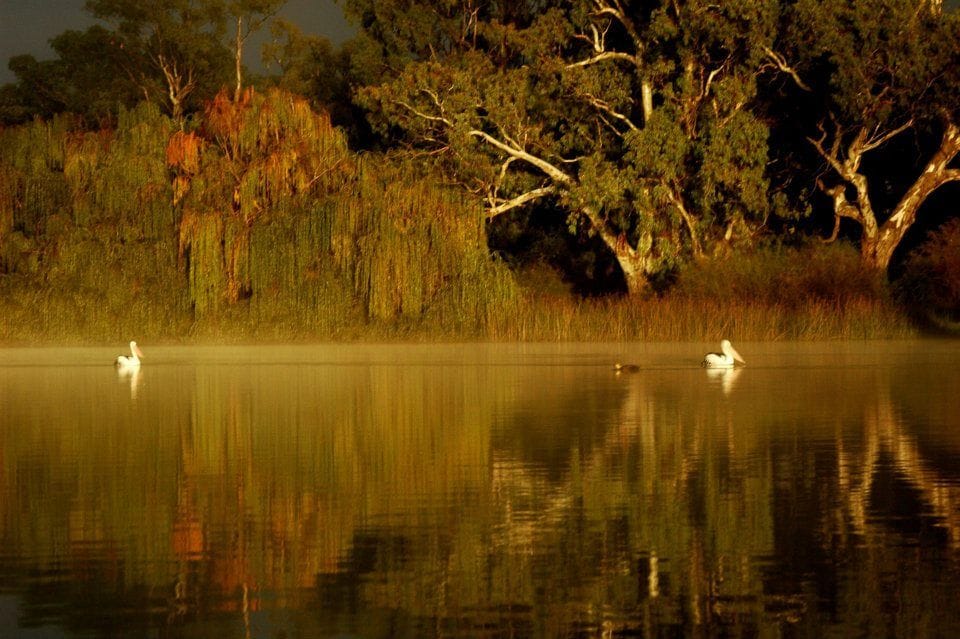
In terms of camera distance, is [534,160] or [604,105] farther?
[534,160]

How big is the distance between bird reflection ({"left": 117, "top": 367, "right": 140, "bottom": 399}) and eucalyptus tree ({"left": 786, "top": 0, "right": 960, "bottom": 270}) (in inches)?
751

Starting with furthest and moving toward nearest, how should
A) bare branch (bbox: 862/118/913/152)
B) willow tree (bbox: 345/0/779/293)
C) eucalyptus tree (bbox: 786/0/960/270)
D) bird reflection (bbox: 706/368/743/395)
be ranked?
bare branch (bbox: 862/118/913/152) < willow tree (bbox: 345/0/779/293) < eucalyptus tree (bbox: 786/0/960/270) < bird reflection (bbox: 706/368/743/395)

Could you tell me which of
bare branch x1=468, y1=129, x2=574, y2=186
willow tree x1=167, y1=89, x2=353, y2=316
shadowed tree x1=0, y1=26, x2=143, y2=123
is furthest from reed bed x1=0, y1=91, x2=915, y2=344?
shadowed tree x1=0, y1=26, x2=143, y2=123

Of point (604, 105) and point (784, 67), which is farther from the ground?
point (784, 67)

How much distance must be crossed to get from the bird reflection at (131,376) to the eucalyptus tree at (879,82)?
1906 cm

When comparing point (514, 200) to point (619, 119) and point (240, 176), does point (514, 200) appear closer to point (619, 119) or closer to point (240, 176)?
point (619, 119)

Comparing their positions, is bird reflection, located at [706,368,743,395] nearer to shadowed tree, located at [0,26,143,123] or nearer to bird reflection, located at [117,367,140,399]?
bird reflection, located at [117,367,140,399]

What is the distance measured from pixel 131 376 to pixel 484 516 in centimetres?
1624

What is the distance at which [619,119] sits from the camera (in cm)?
4075

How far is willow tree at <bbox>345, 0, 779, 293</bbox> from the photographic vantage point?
119 feet

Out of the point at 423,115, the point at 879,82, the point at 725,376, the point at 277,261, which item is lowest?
the point at 725,376

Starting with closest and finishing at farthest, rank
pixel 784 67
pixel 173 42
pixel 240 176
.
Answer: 1. pixel 240 176
2. pixel 784 67
3. pixel 173 42

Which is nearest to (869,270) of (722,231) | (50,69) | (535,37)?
(722,231)

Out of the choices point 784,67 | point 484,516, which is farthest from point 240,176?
point 484,516
